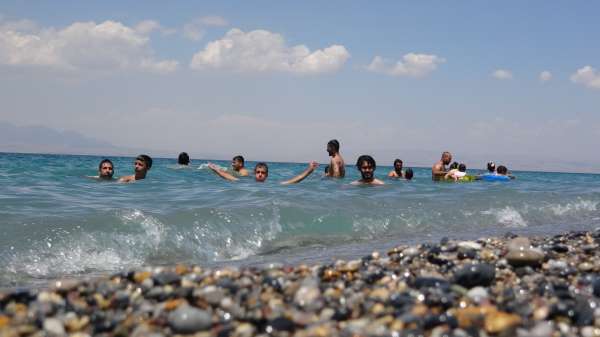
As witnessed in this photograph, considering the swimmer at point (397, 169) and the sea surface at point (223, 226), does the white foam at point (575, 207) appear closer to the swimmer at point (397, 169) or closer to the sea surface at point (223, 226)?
the sea surface at point (223, 226)

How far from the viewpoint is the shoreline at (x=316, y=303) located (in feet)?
8.55

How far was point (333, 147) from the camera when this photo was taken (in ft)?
54.9

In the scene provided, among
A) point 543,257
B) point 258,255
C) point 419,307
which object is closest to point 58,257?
point 258,255

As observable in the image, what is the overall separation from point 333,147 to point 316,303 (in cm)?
1389

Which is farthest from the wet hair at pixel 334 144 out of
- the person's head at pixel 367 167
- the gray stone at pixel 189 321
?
the gray stone at pixel 189 321

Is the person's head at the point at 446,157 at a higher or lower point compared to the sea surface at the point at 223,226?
higher

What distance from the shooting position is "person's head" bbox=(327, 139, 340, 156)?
54.2ft

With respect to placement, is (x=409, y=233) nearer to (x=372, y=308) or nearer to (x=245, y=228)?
(x=245, y=228)

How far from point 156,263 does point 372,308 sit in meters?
3.54

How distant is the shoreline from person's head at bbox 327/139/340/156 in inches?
493

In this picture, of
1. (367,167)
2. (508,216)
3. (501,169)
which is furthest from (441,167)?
(508,216)

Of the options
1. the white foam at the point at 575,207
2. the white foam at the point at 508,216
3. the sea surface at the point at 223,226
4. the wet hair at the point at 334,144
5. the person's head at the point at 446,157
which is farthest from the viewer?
the person's head at the point at 446,157

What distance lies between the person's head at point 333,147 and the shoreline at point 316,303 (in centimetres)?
1251

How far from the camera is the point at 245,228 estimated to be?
7.52m
